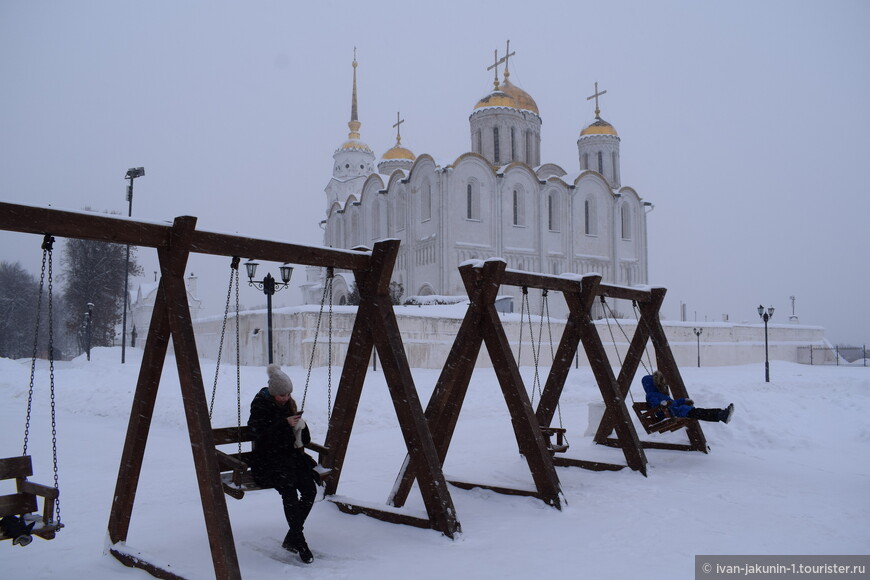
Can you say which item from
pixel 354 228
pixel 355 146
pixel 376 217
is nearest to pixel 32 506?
pixel 376 217

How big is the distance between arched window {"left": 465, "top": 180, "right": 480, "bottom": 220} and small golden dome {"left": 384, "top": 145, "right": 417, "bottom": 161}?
1456 centimetres

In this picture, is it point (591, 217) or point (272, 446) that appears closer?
point (272, 446)

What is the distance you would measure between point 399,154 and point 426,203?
1453cm

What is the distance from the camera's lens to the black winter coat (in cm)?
524

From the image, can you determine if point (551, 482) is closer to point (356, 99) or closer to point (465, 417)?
point (465, 417)

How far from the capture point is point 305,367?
21.8 metres

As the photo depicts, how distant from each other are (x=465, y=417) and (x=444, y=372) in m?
9.44

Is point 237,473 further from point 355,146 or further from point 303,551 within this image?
point 355,146

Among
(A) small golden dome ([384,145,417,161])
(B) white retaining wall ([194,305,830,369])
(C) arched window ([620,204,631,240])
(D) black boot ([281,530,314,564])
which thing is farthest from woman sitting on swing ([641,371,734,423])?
(A) small golden dome ([384,145,417,161])

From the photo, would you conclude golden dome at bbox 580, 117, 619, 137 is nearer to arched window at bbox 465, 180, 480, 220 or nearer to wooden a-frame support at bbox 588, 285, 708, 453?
arched window at bbox 465, 180, 480, 220

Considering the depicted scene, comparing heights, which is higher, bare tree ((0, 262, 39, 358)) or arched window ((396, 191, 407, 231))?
arched window ((396, 191, 407, 231))

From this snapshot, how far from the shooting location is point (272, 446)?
5.30 m

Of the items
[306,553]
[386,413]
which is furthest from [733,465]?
[386,413]

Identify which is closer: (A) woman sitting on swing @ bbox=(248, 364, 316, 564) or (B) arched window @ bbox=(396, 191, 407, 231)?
(A) woman sitting on swing @ bbox=(248, 364, 316, 564)
